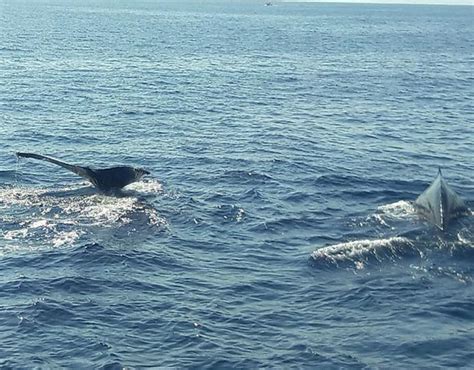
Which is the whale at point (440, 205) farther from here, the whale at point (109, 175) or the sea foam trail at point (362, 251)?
the whale at point (109, 175)

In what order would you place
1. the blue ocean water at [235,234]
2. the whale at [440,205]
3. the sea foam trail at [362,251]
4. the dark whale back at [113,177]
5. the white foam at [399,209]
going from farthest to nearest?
the dark whale back at [113,177]
the white foam at [399,209]
the whale at [440,205]
the sea foam trail at [362,251]
the blue ocean water at [235,234]

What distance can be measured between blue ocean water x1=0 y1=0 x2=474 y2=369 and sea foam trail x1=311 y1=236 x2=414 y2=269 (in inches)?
4.2

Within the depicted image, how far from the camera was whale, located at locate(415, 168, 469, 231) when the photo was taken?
123ft

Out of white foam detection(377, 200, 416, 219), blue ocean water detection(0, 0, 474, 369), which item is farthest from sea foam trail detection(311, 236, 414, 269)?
white foam detection(377, 200, 416, 219)

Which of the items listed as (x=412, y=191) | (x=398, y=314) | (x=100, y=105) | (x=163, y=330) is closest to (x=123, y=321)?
(x=163, y=330)

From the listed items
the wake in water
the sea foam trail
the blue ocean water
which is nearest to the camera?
the blue ocean water

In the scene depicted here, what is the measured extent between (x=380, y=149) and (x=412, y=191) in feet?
37.3

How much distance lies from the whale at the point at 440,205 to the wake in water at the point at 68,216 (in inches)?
574

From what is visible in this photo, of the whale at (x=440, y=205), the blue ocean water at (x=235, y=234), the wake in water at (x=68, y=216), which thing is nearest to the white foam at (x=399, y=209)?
the blue ocean water at (x=235, y=234)

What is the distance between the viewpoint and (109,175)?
4225 centimetres

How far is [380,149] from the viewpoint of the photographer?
55.9m

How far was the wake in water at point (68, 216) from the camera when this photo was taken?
35.5 meters

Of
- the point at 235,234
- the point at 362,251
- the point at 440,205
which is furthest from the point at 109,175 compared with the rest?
the point at 440,205

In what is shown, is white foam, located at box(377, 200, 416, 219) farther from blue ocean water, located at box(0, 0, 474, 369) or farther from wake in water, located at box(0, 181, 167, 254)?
wake in water, located at box(0, 181, 167, 254)
